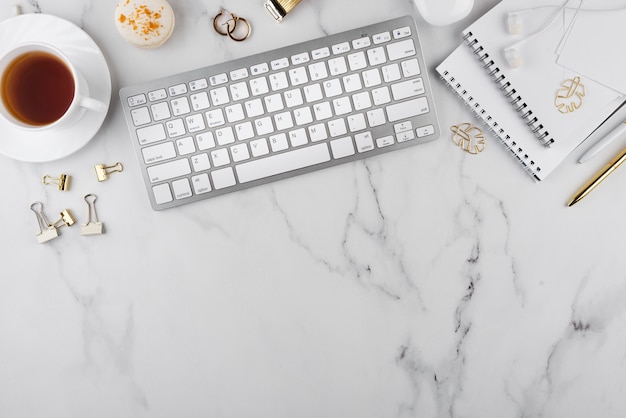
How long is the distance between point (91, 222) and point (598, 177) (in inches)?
27.2

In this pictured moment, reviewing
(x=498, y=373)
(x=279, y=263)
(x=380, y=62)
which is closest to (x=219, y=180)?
(x=279, y=263)

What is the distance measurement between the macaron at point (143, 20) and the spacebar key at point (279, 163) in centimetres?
20

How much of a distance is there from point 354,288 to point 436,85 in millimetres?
300

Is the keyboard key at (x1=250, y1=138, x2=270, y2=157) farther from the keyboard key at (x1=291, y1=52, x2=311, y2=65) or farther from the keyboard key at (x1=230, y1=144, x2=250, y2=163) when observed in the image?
the keyboard key at (x1=291, y1=52, x2=311, y2=65)

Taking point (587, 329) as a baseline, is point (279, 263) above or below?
above

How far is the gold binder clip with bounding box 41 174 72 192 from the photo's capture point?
0.70 m

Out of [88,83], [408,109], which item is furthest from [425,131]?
[88,83]

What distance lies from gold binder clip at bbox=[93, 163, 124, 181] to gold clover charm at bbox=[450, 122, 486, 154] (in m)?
0.45

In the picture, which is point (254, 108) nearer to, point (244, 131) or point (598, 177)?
point (244, 131)

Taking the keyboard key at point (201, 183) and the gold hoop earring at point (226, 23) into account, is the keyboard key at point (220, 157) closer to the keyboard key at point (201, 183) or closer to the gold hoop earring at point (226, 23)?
the keyboard key at point (201, 183)

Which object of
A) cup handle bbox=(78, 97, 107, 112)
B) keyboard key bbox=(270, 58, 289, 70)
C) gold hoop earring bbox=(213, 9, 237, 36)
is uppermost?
gold hoop earring bbox=(213, 9, 237, 36)

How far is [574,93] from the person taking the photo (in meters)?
0.68

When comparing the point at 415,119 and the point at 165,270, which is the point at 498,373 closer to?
the point at 415,119

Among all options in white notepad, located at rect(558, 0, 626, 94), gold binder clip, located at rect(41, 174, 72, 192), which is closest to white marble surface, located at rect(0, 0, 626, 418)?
gold binder clip, located at rect(41, 174, 72, 192)
